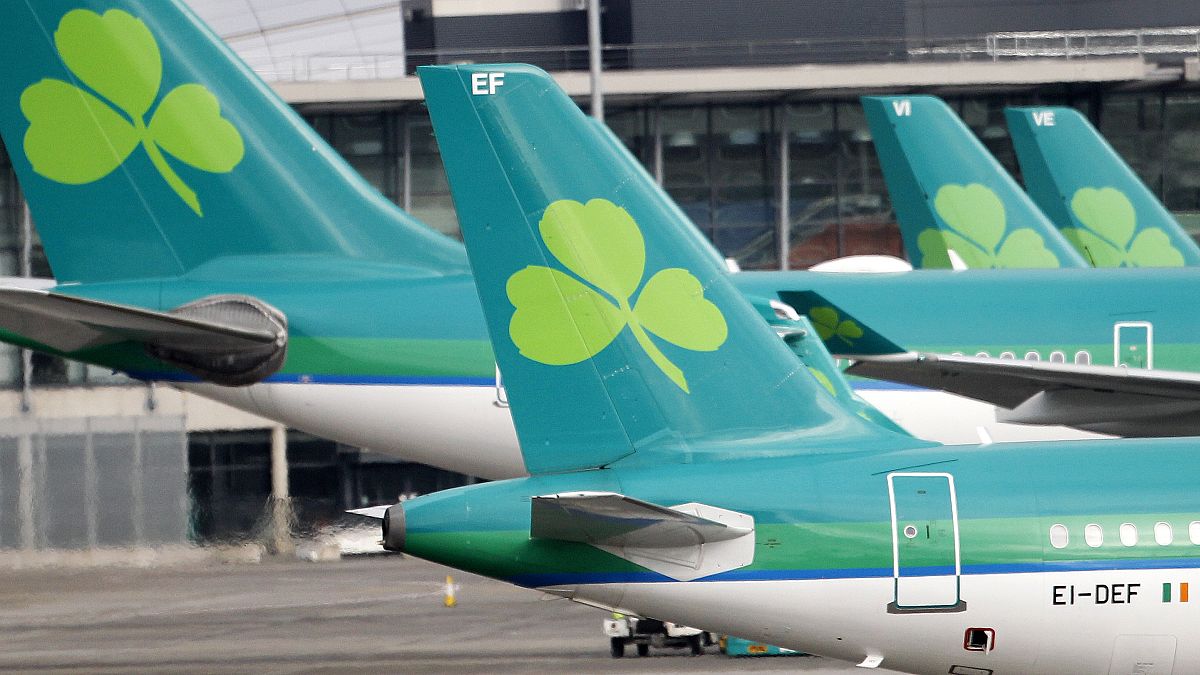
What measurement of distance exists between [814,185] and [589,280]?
40.5 metres

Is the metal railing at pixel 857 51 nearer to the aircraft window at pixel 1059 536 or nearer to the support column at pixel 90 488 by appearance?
the support column at pixel 90 488

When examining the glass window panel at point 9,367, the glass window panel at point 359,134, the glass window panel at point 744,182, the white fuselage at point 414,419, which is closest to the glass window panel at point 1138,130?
the glass window panel at point 744,182

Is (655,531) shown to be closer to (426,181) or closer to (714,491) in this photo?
(714,491)

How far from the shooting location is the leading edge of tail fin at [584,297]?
1344 cm

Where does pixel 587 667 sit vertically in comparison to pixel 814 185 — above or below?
below

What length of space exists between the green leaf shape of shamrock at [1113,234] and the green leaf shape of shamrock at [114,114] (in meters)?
20.4

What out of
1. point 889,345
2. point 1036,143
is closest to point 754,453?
point 889,345

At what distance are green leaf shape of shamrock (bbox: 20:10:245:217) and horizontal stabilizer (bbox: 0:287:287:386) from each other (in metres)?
1.65

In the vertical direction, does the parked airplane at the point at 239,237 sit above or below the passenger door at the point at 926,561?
above

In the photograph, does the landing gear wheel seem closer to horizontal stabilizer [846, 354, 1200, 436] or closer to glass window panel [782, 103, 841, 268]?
horizontal stabilizer [846, 354, 1200, 436]

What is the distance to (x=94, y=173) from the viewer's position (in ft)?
72.4

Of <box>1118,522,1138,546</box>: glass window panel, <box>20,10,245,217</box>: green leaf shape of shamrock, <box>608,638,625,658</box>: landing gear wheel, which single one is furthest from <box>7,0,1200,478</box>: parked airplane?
<box>1118,522,1138,546</box>: glass window panel

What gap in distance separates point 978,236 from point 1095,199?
4901 mm

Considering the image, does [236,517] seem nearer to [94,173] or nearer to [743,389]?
[94,173]
